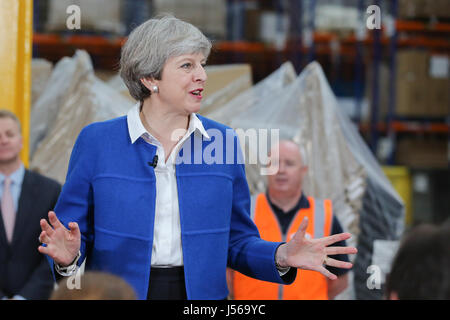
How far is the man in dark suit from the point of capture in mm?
2631

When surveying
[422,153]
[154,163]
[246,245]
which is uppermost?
[154,163]

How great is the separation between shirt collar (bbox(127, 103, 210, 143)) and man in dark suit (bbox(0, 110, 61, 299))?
0.95 m

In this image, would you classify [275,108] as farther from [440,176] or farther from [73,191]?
[440,176]

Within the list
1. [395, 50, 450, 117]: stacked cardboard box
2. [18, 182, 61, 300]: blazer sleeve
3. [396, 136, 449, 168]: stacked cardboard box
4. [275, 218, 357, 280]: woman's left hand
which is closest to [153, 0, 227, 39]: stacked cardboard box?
[395, 50, 450, 117]: stacked cardboard box

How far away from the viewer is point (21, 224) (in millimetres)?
2633

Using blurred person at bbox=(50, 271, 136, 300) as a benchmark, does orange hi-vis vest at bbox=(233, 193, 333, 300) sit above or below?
below

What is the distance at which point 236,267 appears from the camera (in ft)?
6.22

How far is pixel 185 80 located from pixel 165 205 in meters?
0.32

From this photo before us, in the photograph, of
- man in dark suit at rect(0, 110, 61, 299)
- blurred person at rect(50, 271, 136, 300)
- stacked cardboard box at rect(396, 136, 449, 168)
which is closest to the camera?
blurred person at rect(50, 271, 136, 300)

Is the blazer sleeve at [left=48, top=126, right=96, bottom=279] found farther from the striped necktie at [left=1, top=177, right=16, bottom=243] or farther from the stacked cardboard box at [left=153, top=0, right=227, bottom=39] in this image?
the stacked cardboard box at [left=153, top=0, right=227, bottom=39]

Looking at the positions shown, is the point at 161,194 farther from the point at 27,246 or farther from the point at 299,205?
the point at 299,205

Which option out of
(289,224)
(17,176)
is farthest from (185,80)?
(289,224)

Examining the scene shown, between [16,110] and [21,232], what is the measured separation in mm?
495
